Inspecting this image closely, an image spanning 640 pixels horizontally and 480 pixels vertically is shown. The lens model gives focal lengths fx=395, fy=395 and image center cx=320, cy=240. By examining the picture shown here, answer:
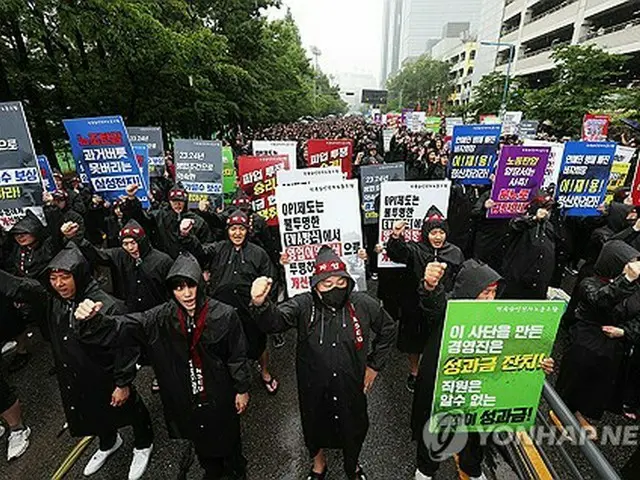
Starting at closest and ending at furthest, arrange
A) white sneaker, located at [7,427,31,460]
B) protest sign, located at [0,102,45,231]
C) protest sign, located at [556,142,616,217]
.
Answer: white sneaker, located at [7,427,31,460]
protest sign, located at [0,102,45,231]
protest sign, located at [556,142,616,217]

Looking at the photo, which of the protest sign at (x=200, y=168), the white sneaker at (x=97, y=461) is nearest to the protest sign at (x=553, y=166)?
the protest sign at (x=200, y=168)

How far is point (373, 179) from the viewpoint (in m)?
7.27

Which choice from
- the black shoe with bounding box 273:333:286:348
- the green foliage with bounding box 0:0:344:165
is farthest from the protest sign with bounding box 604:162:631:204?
the green foliage with bounding box 0:0:344:165

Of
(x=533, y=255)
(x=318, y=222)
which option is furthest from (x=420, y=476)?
(x=533, y=255)

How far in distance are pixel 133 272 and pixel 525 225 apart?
15.9 ft

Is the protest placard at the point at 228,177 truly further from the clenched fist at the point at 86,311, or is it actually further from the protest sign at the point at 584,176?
the clenched fist at the point at 86,311

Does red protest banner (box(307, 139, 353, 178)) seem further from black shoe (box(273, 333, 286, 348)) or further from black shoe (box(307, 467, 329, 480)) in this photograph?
black shoe (box(307, 467, 329, 480))

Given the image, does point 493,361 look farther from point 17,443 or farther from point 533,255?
point 17,443

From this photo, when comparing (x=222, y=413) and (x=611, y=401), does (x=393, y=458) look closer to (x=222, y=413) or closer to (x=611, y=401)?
(x=222, y=413)

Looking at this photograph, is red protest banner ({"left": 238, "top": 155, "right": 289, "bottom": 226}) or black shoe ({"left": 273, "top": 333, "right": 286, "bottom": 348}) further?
red protest banner ({"left": 238, "top": 155, "right": 289, "bottom": 226})

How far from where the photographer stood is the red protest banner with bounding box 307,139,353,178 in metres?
7.88

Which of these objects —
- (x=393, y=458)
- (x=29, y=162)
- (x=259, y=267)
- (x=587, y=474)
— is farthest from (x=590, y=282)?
(x=29, y=162)

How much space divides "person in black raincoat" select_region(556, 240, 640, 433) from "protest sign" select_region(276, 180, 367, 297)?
6.83ft

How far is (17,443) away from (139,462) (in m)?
1.29
